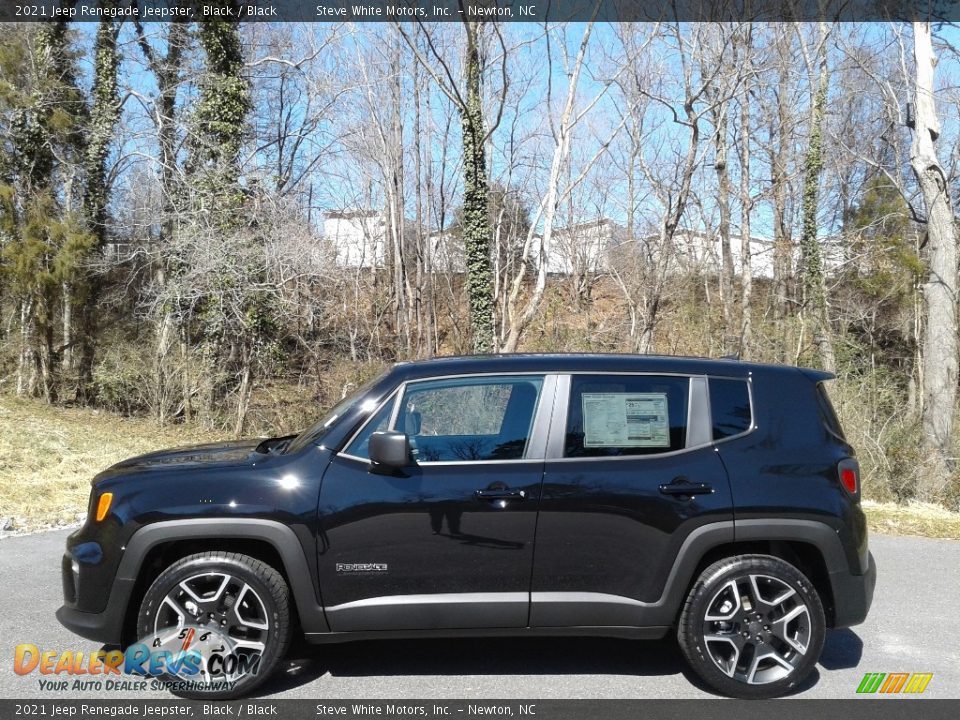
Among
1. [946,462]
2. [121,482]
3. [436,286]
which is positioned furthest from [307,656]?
[436,286]

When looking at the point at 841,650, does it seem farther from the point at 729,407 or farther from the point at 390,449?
the point at 390,449

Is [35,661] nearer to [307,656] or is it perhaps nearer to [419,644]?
[307,656]

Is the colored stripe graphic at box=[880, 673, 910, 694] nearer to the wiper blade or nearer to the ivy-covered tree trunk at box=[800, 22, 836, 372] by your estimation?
the wiper blade

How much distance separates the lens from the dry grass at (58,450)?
9.66 metres

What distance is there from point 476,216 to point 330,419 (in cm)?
1277

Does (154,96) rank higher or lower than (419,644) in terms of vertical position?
higher

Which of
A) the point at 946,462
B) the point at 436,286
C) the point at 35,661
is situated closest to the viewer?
the point at 35,661

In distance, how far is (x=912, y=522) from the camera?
905 centimetres

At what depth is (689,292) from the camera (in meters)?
26.0

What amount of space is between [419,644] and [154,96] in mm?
19732

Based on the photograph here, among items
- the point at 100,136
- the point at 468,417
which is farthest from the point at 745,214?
the point at 468,417

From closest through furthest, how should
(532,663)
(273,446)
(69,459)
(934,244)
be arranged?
(532,663) → (273,446) → (69,459) → (934,244)

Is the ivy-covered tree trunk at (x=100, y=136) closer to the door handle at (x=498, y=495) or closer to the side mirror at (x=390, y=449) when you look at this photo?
the side mirror at (x=390, y=449)

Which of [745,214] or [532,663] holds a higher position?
[745,214]
